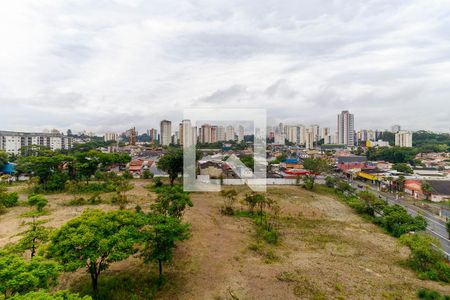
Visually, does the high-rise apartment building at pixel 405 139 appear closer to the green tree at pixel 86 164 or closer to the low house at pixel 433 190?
the low house at pixel 433 190

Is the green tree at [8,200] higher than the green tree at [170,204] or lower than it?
lower

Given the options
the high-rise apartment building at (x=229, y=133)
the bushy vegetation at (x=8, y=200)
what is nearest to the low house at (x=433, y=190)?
the bushy vegetation at (x=8, y=200)

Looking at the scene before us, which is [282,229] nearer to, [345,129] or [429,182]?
[429,182]

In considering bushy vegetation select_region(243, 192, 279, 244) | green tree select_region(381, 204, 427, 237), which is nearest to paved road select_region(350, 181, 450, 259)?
green tree select_region(381, 204, 427, 237)

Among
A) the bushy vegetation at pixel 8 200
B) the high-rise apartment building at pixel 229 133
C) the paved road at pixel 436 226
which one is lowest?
the paved road at pixel 436 226

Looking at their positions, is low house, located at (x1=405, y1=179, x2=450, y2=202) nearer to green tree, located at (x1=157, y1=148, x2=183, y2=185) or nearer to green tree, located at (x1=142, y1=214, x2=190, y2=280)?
green tree, located at (x1=157, y1=148, x2=183, y2=185)

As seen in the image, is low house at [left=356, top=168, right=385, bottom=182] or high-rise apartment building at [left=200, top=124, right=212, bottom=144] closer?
low house at [left=356, top=168, right=385, bottom=182]
